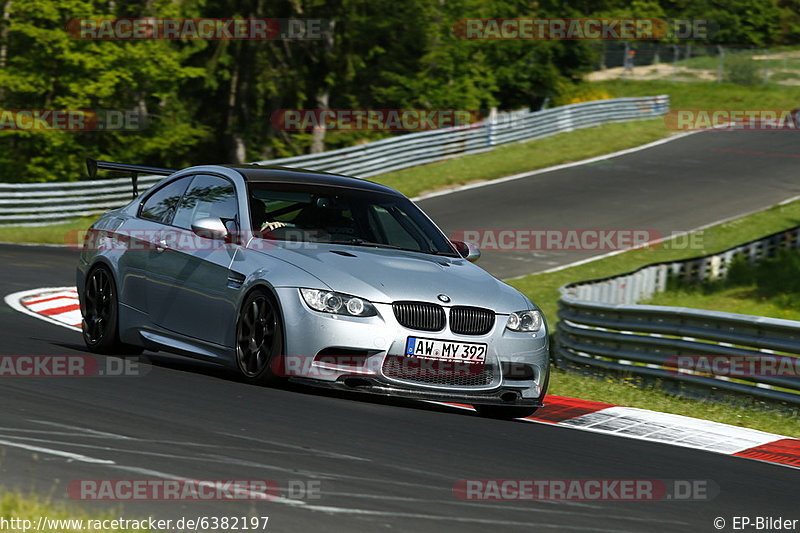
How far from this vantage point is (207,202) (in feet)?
30.3

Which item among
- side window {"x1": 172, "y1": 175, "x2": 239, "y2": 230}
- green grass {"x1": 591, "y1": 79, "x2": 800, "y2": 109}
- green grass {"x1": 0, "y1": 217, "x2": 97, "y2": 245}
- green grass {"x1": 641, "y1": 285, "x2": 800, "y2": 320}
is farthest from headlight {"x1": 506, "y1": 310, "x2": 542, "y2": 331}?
green grass {"x1": 591, "y1": 79, "x2": 800, "y2": 109}

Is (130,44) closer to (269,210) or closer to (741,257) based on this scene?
(741,257)

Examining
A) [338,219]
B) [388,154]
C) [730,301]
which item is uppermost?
[338,219]

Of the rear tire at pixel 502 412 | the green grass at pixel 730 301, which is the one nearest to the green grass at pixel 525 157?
the green grass at pixel 730 301

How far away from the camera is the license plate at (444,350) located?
7.80 meters

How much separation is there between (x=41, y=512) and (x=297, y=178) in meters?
4.82

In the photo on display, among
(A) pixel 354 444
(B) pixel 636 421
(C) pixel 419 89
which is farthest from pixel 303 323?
(C) pixel 419 89

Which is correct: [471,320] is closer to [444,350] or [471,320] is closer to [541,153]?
[444,350]

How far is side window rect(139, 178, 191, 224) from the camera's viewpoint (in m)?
9.59

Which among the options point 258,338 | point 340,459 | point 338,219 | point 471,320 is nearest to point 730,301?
point 338,219

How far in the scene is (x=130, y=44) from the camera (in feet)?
132

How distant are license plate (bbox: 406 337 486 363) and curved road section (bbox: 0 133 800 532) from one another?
403 millimetres

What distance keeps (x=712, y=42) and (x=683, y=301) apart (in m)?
65.1

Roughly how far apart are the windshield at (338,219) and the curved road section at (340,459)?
1.16 m
